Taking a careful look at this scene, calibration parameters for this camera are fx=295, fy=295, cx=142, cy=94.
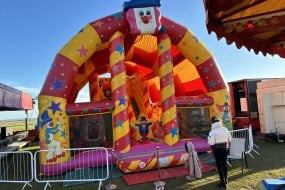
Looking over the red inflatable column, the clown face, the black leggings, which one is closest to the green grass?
the black leggings

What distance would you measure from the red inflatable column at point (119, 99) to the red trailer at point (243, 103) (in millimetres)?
7684

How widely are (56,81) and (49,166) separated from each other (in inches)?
91.6

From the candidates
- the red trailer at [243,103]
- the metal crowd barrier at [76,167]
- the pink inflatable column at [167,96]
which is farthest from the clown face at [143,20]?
the red trailer at [243,103]

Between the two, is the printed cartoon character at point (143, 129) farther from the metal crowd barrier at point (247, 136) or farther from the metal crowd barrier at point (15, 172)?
the metal crowd barrier at point (15, 172)

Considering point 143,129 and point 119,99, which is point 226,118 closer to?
point 143,129

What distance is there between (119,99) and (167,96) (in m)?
1.50

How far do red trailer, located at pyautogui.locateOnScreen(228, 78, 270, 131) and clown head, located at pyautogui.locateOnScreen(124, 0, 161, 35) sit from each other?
7133 mm

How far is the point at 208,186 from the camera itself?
611 centimetres

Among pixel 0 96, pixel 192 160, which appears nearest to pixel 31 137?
pixel 0 96

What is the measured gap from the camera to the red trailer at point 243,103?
13.8 m

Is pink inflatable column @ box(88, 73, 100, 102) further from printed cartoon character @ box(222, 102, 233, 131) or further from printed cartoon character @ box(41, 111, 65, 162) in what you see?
printed cartoon character @ box(222, 102, 233, 131)

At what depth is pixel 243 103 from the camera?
1562 centimetres

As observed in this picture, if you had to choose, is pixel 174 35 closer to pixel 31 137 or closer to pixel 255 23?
pixel 255 23

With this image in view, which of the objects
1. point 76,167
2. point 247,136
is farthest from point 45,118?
point 247,136
